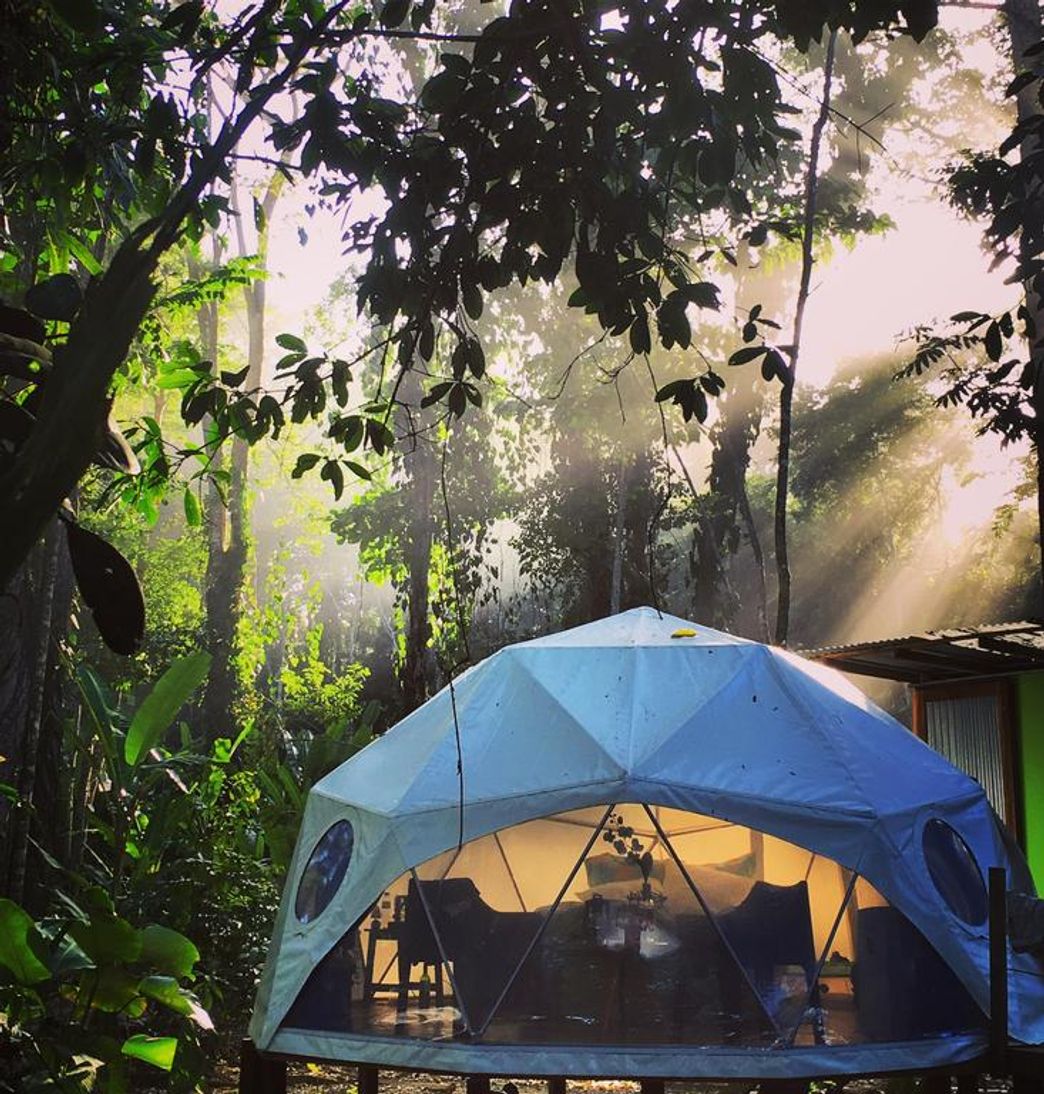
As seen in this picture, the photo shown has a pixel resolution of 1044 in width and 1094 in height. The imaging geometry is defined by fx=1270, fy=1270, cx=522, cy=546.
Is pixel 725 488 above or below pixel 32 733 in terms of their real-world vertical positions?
above

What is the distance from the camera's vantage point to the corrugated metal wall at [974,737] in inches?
421

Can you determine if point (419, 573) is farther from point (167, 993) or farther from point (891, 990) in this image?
point (167, 993)

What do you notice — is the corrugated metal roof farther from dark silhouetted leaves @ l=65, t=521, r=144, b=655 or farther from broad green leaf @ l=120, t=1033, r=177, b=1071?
dark silhouetted leaves @ l=65, t=521, r=144, b=655

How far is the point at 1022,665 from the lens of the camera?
32.8ft

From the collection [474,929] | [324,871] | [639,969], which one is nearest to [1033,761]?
[639,969]

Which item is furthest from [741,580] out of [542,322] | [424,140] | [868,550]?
[424,140]

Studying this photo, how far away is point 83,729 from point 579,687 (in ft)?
14.4

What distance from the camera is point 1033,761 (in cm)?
1032

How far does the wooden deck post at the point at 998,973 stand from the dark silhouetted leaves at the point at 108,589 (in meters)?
4.84

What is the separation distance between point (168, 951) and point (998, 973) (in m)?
3.84

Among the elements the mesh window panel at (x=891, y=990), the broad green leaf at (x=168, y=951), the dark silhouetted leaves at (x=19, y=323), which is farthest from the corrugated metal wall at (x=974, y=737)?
the dark silhouetted leaves at (x=19, y=323)

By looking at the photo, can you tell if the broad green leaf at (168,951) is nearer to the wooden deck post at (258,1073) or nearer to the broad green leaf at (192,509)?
the wooden deck post at (258,1073)

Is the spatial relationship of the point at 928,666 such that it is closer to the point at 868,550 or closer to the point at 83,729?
the point at 83,729

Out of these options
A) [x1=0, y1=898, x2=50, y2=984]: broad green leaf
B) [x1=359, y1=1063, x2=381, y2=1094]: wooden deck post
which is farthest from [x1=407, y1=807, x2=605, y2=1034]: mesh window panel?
[x1=0, y1=898, x2=50, y2=984]: broad green leaf
